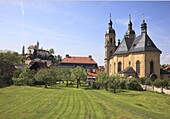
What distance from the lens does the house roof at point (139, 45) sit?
2174 inches

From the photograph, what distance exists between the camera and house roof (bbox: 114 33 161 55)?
55219 millimetres

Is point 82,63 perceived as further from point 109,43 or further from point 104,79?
point 104,79

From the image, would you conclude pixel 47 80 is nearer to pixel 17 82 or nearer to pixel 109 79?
pixel 17 82

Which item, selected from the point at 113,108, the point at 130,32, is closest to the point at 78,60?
the point at 130,32

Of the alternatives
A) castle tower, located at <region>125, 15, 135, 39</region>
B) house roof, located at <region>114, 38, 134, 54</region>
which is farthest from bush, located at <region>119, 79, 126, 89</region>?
castle tower, located at <region>125, 15, 135, 39</region>

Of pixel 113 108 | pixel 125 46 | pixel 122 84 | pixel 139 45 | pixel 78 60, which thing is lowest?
pixel 113 108

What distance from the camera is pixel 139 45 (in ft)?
189

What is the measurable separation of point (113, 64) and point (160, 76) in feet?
56.4

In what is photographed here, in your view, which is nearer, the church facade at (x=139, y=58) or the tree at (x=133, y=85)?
the tree at (x=133, y=85)

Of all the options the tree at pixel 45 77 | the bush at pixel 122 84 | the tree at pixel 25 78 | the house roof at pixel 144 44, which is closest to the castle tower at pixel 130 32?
A: the house roof at pixel 144 44

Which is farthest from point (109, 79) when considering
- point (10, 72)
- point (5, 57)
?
point (5, 57)

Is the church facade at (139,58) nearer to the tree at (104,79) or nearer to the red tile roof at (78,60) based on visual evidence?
the tree at (104,79)

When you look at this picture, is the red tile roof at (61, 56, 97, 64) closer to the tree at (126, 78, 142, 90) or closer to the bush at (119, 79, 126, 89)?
the bush at (119, 79, 126, 89)

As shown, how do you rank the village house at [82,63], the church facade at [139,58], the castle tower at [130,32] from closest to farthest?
the church facade at [139,58] → the castle tower at [130,32] → the village house at [82,63]
